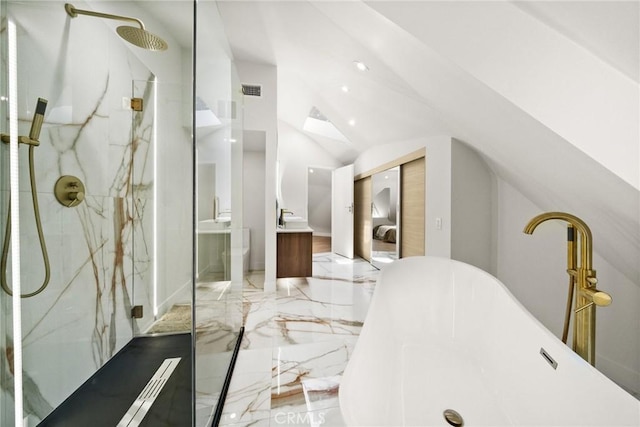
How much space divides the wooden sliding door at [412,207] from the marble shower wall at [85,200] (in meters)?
2.57

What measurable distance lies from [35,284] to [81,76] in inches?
44.4

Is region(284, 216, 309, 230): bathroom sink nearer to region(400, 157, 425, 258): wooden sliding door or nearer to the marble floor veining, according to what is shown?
the marble floor veining

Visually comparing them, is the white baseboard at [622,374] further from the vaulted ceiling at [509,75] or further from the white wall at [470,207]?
the white wall at [470,207]

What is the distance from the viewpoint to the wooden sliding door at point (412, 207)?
311 centimetres

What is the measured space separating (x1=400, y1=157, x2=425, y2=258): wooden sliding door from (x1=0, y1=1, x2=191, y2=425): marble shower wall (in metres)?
2.57

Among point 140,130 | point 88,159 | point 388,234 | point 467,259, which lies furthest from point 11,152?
point 388,234

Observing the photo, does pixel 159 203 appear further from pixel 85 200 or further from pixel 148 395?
pixel 148 395

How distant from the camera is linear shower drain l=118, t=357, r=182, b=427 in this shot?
123 cm

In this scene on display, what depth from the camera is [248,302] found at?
2852mm

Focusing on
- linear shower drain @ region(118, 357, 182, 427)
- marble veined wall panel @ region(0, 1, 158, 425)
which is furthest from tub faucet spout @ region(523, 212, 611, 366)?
marble veined wall panel @ region(0, 1, 158, 425)

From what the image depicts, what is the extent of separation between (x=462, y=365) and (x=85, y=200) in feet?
7.91

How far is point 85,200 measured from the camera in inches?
57.4

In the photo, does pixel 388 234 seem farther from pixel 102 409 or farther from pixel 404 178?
pixel 102 409

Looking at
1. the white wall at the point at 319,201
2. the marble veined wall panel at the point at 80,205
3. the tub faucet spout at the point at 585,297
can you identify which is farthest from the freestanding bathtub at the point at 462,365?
the white wall at the point at 319,201
